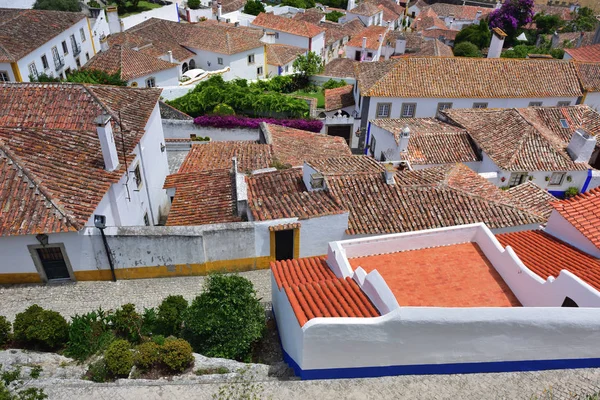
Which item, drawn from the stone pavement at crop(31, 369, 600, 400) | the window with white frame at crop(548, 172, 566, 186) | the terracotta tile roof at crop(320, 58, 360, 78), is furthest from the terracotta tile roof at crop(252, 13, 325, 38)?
the stone pavement at crop(31, 369, 600, 400)

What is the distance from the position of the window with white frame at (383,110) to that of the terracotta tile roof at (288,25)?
2765 centimetres

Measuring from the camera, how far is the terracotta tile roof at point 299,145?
22344 millimetres

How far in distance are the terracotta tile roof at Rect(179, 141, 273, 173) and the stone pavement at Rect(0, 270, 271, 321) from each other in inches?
266

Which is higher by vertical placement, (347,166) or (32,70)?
(347,166)


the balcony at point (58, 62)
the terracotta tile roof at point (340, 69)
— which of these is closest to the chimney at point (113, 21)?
the balcony at point (58, 62)

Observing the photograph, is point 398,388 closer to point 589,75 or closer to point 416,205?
point 416,205

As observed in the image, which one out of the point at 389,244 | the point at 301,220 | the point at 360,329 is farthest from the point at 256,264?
the point at 360,329

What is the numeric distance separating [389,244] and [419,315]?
4040 mm

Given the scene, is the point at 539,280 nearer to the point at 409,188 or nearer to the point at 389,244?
the point at 389,244

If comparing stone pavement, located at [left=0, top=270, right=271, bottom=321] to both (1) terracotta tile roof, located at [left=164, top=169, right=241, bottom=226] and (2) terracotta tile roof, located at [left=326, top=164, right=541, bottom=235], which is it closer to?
(1) terracotta tile roof, located at [left=164, top=169, right=241, bottom=226]

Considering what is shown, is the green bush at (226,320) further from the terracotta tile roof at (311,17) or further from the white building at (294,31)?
the terracotta tile roof at (311,17)

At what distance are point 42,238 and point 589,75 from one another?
35367mm

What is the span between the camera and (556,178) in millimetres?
22609

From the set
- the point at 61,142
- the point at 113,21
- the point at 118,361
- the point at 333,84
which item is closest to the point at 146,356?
the point at 118,361
